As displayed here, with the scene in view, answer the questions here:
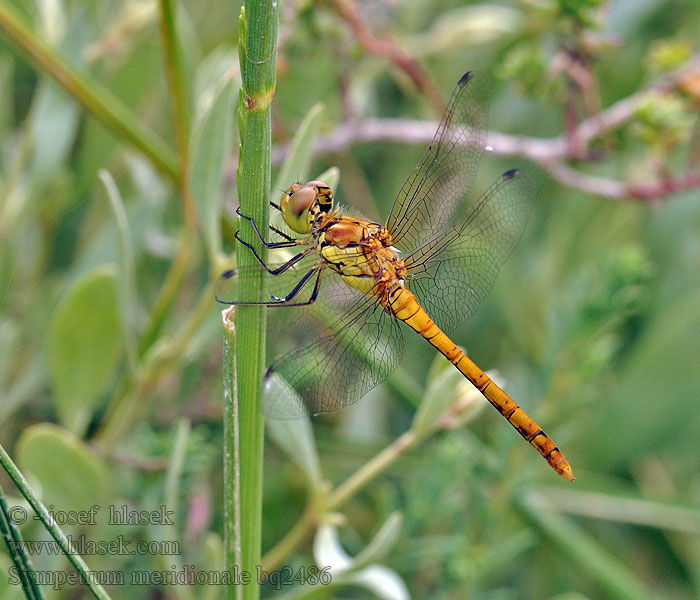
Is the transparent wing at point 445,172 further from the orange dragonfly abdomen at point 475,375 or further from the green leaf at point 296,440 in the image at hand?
the green leaf at point 296,440

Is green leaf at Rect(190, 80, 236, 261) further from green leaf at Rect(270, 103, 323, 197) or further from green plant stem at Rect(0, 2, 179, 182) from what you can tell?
green plant stem at Rect(0, 2, 179, 182)

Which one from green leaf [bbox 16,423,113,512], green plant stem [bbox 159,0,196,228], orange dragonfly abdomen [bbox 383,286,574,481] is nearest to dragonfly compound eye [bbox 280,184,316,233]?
green plant stem [bbox 159,0,196,228]

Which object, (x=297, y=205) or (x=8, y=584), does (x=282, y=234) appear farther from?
(x=8, y=584)

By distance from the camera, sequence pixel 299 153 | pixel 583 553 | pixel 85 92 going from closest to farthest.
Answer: pixel 299 153 < pixel 85 92 < pixel 583 553

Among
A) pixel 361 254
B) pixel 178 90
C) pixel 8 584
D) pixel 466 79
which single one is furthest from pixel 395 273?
pixel 8 584

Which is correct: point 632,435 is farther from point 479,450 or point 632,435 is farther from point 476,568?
point 476,568

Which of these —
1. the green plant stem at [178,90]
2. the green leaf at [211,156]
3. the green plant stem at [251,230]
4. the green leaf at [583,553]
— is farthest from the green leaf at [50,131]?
the green leaf at [583,553]
